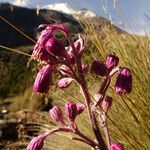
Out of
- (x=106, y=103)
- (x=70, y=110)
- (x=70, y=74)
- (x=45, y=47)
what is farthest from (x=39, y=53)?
(x=106, y=103)

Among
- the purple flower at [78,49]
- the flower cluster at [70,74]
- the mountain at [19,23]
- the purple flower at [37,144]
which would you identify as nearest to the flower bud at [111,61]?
the flower cluster at [70,74]

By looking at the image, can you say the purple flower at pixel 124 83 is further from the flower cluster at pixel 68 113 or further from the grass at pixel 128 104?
the grass at pixel 128 104

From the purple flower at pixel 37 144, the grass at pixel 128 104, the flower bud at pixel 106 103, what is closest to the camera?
the purple flower at pixel 37 144

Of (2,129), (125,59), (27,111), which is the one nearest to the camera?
(125,59)

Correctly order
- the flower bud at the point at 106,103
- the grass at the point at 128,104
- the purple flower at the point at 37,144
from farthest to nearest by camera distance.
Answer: the grass at the point at 128,104, the flower bud at the point at 106,103, the purple flower at the point at 37,144

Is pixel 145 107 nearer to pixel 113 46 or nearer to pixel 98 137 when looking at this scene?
pixel 113 46

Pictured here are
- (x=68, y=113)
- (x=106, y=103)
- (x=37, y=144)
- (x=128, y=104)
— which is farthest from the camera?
(x=128, y=104)

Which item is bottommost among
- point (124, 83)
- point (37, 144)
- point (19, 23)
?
point (37, 144)

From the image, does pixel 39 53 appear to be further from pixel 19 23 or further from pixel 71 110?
pixel 19 23

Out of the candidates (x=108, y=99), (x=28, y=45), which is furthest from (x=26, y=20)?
(x=108, y=99)

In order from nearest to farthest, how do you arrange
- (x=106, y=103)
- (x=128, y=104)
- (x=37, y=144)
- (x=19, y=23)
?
(x=37, y=144)
(x=106, y=103)
(x=128, y=104)
(x=19, y=23)

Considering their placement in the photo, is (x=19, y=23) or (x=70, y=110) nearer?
(x=70, y=110)
